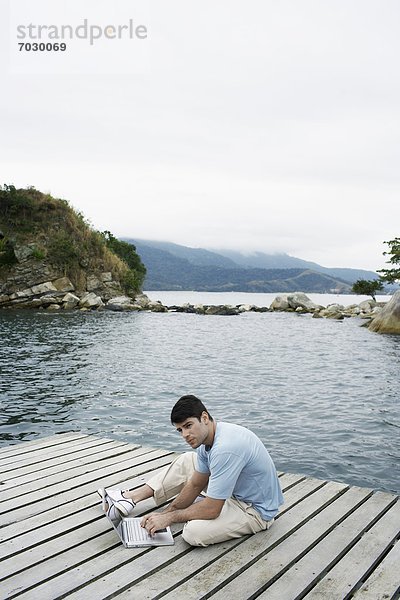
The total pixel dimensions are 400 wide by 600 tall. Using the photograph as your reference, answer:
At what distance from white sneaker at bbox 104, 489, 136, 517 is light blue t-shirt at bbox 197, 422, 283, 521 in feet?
2.70

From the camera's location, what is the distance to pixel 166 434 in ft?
36.0

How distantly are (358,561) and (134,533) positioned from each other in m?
1.87

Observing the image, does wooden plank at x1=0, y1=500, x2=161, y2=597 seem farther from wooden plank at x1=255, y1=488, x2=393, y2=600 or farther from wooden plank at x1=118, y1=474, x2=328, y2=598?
wooden plank at x1=255, y1=488, x2=393, y2=600

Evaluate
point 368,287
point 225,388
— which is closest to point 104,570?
point 225,388

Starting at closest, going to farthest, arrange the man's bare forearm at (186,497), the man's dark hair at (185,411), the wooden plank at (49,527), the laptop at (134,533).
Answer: the man's dark hair at (185,411), the wooden plank at (49,527), the laptop at (134,533), the man's bare forearm at (186,497)

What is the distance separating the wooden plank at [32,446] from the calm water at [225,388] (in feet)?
7.86

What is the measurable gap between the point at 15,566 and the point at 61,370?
1392cm

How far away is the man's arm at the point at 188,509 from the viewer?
→ 455cm

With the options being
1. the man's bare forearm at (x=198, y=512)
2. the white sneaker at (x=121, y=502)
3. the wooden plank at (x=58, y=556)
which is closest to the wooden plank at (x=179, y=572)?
the man's bare forearm at (x=198, y=512)

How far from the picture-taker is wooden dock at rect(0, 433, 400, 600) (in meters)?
3.96

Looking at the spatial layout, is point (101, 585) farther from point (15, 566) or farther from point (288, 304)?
point (288, 304)

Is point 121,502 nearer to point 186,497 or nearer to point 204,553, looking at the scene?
point 186,497

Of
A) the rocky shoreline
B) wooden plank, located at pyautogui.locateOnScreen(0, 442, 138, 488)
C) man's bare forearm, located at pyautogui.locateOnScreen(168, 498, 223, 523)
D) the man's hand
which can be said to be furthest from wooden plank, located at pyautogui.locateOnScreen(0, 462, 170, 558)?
the rocky shoreline

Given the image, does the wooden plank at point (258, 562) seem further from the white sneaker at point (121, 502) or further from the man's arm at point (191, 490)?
the white sneaker at point (121, 502)
